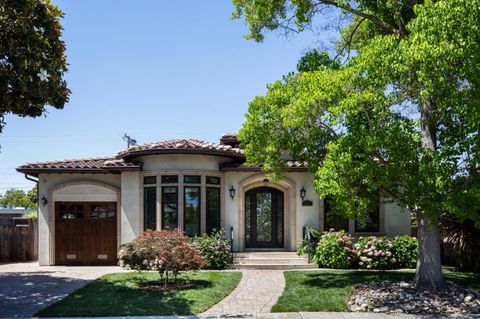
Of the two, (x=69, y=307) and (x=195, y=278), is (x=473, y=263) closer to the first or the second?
(x=195, y=278)

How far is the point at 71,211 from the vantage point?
58.1ft

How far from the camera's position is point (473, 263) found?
1472 cm

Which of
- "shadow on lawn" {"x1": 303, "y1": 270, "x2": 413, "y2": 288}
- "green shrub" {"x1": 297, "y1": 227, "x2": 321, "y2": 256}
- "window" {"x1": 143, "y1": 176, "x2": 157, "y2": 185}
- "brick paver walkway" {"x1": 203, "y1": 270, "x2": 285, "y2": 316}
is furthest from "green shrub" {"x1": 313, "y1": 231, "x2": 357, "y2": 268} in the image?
"window" {"x1": 143, "y1": 176, "x2": 157, "y2": 185}

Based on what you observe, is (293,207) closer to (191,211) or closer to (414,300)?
(191,211)

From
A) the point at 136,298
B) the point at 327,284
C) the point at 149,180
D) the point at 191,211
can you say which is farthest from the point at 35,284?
the point at 327,284

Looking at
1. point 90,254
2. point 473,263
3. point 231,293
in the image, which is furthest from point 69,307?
point 473,263

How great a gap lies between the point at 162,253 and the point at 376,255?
7588 millimetres

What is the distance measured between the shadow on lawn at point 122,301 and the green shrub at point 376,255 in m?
5.87

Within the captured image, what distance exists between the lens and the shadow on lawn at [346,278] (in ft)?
41.0

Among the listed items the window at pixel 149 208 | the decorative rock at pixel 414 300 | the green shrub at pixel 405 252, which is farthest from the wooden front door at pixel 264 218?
the decorative rock at pixel 414 300

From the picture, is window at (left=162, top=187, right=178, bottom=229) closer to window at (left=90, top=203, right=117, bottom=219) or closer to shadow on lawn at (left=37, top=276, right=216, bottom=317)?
window at (left=90, top=203, right=117, bottom=219)

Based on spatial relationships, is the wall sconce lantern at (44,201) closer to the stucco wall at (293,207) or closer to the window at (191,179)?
the window at (191,179)

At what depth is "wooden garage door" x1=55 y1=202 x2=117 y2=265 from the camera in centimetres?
1744

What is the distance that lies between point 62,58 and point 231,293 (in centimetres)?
680
